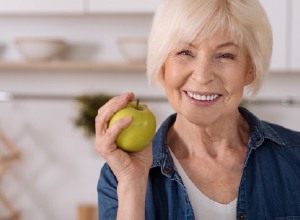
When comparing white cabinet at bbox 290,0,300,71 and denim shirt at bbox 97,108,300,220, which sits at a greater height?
white cabinet at bbox 290,0,300,71

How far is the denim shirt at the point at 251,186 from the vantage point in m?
1.07

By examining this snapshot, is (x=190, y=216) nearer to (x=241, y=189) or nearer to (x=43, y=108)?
(x=241, y=189)

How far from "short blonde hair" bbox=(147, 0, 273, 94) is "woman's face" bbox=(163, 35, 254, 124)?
0.05 ft

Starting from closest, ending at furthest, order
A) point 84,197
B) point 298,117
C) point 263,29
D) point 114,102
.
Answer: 1. point 114,102
2. point 263,29
3. point 298,117
4. point 84,197

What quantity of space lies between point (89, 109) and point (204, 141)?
3.42 feet

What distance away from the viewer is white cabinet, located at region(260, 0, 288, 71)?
75.3 inches

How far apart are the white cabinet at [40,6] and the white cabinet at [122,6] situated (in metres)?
0.05

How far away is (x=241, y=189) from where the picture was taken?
3.57ft

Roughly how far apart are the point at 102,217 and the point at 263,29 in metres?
0.49

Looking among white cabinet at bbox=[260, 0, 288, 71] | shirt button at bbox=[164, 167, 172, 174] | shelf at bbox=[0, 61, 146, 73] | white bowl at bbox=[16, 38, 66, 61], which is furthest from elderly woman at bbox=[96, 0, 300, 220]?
white bowl at bbox=[16, 38, 66, 61]

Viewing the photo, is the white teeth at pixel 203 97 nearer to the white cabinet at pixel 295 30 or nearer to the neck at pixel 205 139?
the neck at pixel 205 139

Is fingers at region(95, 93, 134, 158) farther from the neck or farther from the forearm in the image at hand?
the neck

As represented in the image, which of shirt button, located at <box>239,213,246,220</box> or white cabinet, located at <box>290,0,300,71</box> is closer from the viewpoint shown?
shirt button, located at <box>239,213,246,220</box>

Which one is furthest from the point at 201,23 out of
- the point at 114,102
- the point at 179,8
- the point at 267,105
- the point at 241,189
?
the point at 267,105
